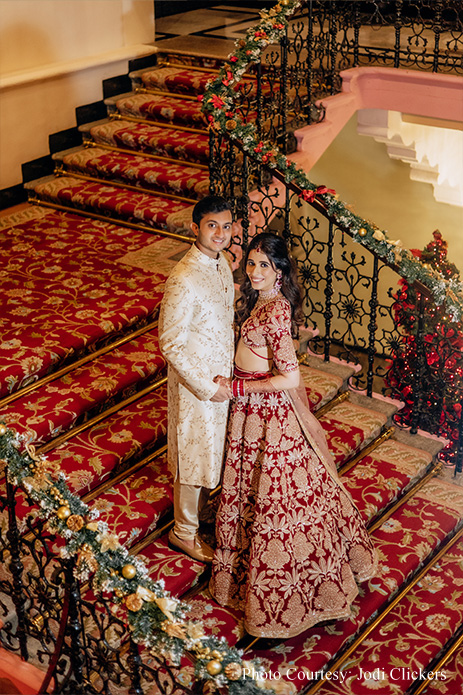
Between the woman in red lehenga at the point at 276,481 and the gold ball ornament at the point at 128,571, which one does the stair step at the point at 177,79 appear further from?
the gold ball ornament at the point at 128,571

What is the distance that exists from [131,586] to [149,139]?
494 cm

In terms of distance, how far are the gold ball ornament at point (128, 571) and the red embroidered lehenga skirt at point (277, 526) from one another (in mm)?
901

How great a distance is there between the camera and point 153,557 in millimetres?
3910

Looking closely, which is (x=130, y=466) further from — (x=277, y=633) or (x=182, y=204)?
(x=182, y=204)

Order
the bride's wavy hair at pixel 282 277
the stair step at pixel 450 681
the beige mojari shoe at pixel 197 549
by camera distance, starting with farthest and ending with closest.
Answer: the beige mojari shoe at pixel 197 549
the stair step at pixel 450 681
the bride's wavy hair at pixel 282 277

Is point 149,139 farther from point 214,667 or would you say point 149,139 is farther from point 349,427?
point 214,667

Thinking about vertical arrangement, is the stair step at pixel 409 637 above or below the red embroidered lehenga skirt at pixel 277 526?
below

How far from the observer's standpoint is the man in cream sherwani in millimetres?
3375

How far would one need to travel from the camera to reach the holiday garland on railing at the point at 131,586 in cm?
248

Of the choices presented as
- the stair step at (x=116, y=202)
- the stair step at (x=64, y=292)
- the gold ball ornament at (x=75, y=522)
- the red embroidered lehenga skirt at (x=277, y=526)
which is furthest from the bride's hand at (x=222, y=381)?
the stair step at (x=116, y=202)

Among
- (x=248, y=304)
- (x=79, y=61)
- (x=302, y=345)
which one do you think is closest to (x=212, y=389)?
(x=248, y=304)

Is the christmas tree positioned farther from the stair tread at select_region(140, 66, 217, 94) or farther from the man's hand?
the stair tread at select_region(140, 66, 217, 94)

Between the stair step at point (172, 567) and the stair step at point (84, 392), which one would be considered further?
the stair step at point (84, 392)

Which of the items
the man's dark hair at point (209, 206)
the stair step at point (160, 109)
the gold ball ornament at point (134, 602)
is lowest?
the gold ball ornament at point (134, 602)
